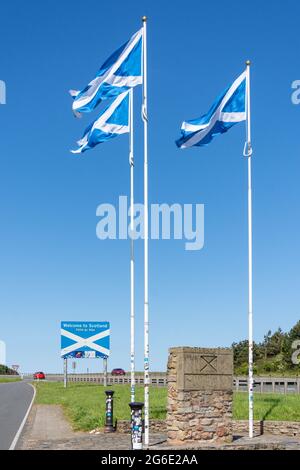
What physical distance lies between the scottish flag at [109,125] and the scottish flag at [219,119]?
214 centimetres

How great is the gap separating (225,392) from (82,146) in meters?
8.93

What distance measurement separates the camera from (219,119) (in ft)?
66.9

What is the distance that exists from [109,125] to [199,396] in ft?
28.7

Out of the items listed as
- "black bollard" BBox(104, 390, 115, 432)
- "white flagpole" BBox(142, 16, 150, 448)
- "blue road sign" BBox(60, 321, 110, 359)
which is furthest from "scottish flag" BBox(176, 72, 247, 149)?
"blue road sign" BBox(60, 321, 110, 359)

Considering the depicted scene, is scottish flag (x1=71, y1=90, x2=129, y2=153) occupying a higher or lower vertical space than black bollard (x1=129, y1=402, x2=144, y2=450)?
higher

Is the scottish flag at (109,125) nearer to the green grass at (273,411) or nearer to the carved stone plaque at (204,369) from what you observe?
the carved stone plaque at (204,369)

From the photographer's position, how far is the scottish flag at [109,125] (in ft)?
69.1

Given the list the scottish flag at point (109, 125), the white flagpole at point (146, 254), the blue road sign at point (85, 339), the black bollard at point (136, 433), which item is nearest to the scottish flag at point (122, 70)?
the white flagpole at point (146, 254)

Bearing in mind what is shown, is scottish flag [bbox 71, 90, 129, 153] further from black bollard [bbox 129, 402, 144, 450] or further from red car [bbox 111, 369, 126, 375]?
red car [bbox 111, 369, 126, 375]

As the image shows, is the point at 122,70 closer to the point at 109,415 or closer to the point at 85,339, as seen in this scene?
the point at 109,415

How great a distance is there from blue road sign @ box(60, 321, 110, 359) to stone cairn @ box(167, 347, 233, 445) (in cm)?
3685

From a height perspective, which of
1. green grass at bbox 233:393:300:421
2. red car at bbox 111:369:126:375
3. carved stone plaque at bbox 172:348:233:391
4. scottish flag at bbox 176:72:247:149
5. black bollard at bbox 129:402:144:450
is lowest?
red car at bbox 111:369:126:375

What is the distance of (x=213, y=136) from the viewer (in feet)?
66.9

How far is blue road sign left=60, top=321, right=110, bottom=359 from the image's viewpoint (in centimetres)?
5403
